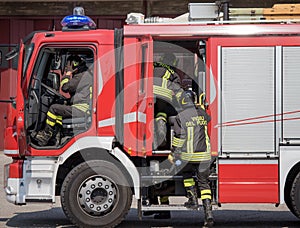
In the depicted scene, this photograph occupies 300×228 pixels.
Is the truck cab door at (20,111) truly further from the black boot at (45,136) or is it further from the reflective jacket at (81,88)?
the reflective jacket at (81,88)

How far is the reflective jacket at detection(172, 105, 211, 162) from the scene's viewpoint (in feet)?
29.8

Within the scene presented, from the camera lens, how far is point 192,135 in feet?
30.0

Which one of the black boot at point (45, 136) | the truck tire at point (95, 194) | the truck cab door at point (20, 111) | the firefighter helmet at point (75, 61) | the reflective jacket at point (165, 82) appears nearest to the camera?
the truck cab door at point (20, 111)

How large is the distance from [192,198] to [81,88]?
195 cm

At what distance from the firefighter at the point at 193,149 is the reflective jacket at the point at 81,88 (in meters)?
1.16

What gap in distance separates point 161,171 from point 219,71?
144cm

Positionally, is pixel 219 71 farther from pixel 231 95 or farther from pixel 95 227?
pixel 95 227

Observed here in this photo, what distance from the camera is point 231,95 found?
30.0 ft

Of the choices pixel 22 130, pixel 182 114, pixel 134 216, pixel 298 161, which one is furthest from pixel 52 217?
pixel 298 161

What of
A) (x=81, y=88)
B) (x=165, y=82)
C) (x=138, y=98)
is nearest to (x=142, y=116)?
(x=138, y=98)

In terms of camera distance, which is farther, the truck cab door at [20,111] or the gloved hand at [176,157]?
the gloved hand at [176,157]

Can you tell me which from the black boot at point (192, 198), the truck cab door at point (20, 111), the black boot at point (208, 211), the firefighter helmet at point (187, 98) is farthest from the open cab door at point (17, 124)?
the black boot at point (208, 211)

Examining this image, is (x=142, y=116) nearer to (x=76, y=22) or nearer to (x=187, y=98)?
(x=187, y=98)

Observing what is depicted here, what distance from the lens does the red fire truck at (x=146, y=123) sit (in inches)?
359
